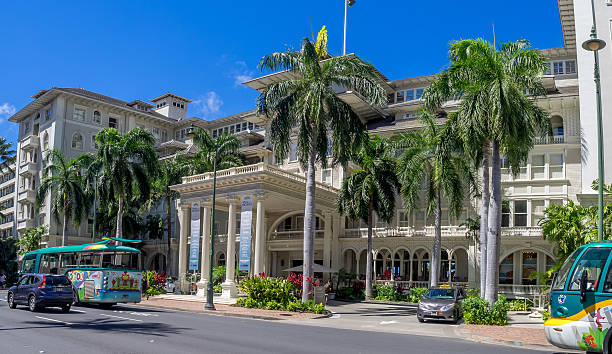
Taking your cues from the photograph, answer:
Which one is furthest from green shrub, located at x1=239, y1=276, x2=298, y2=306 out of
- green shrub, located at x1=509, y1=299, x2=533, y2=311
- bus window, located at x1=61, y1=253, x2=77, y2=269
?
green shrub, located at x1=509, y1=299, x2=533, y2=311

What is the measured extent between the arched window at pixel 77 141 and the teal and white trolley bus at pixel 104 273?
4408cm

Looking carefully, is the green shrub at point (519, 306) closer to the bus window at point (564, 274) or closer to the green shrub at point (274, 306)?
the green shrub at point (274, 306)

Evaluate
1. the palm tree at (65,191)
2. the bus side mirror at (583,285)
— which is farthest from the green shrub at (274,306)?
the palm tree at (65,191)

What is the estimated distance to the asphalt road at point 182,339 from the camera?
44.8ft

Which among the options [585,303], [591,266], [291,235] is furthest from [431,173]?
[585,303]

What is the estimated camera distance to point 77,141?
69.9 m

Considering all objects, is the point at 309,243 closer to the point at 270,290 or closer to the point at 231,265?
the point at 270,290

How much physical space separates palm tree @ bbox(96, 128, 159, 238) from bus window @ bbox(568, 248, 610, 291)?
39.9 meters

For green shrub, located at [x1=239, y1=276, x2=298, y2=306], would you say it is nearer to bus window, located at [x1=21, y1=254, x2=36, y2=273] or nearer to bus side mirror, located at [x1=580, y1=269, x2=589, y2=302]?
bus window, located at [x1=21, y1=254, x2=36, y2=273]

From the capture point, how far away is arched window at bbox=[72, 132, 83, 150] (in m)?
69.4

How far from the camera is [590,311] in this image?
38.3 ft

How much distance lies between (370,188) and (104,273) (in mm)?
18532

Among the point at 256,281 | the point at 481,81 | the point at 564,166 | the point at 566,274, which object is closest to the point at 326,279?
the point at 256,281

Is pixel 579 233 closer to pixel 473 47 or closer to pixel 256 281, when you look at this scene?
pixel 473 47
